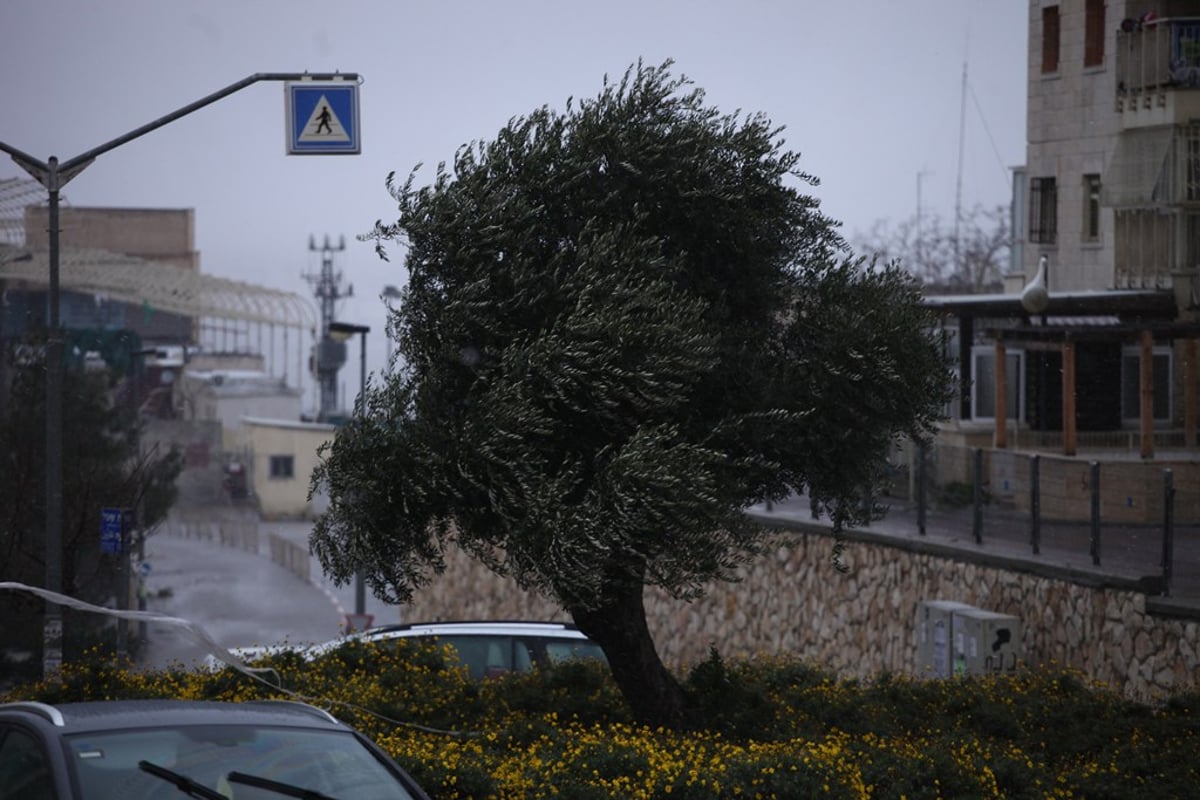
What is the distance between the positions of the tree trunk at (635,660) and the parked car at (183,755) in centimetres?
475

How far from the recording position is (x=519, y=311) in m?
10.4

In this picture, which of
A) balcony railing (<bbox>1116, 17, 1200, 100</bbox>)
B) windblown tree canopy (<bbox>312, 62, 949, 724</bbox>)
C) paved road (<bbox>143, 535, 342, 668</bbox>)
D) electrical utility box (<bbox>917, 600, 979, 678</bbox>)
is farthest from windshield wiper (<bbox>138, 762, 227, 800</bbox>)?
paved road (<bbox>143, 535, 342, 668</bbox>)

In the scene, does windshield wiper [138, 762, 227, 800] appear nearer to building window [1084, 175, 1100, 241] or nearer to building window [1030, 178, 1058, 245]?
building window [1084, 175, 1100, 241]

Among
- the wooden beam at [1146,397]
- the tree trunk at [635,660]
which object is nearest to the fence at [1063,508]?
the wooden beam at [1146,397]

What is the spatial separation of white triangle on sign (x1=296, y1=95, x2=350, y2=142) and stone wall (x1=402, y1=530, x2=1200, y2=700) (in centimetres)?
499

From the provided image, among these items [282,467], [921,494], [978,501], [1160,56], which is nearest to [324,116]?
[978,501]

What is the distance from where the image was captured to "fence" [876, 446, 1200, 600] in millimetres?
13766

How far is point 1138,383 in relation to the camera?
25484 millimetres

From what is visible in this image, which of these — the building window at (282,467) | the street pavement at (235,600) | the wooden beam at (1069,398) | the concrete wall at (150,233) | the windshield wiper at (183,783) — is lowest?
the street pavement at (235,600)

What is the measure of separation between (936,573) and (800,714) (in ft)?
20.1

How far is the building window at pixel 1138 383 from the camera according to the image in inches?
997

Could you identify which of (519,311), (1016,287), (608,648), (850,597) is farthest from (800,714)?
(1016,287)

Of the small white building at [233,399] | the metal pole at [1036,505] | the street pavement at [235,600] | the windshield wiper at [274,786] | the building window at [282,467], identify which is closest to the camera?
the windshield wiper at [274,786]

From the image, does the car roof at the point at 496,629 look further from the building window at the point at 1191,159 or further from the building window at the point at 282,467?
the building window at the point at 282,467
